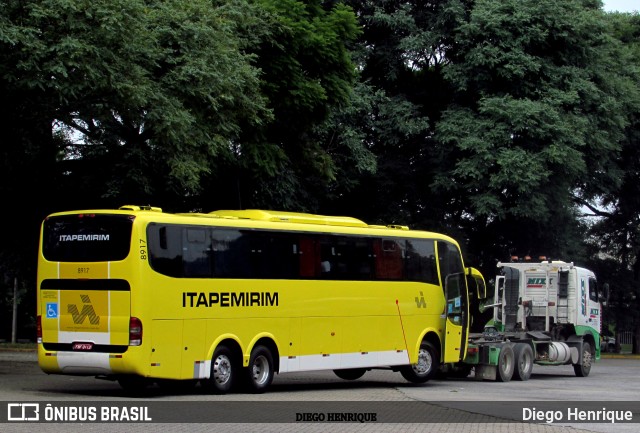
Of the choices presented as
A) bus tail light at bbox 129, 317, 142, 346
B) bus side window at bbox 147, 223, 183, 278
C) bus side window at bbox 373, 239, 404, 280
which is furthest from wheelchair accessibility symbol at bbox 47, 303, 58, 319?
bus side window at bbox 373, 239, 404, 280

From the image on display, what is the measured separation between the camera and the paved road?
50.5 feet

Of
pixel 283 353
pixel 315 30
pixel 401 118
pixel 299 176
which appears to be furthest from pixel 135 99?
pixel 401 118

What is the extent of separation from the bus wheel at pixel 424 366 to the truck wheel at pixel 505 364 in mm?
2307

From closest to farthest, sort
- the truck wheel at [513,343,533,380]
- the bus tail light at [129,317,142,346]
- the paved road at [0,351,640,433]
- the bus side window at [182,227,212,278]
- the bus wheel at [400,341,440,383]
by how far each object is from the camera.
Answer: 1. the paved road at [0,351,640,433]
2. the bus tail light at [129,317,142,346]
3. the bus side window at [182,227,212,278]
4. the bus wheel at [400,341,440,383]
5. the truck wheel at [513,343,533,380]

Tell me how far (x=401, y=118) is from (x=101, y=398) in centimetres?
2514

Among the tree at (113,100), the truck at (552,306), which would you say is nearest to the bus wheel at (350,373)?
the tree at (113,100)

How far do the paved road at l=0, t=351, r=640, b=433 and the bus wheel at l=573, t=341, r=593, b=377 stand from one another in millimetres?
1362

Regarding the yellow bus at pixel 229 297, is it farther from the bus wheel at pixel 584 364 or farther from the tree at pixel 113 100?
the bus wheel at pixel 584 364

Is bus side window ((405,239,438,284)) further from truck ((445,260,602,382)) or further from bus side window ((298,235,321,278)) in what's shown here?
truck ((445,260,602,382))

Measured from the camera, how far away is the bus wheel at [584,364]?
31906 mm

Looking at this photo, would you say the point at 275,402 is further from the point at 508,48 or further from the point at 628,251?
the point at 628,251

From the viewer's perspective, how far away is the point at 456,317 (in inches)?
1032

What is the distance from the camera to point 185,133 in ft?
84.4

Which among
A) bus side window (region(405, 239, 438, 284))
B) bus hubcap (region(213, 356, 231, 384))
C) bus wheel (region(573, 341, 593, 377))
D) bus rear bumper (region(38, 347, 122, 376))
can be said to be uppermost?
bus side window (region(405, 239, 438, 284))
